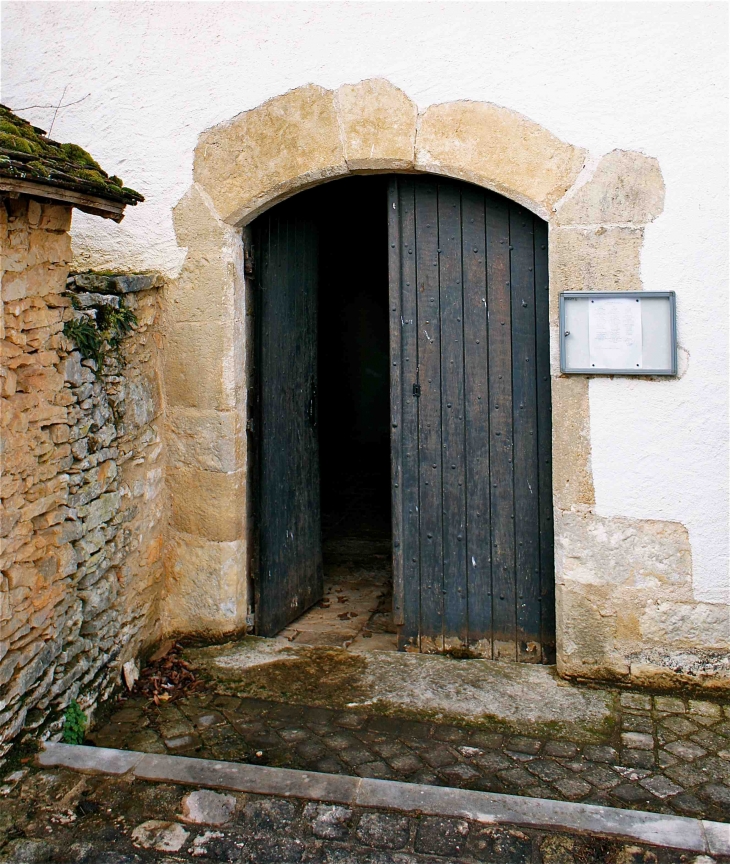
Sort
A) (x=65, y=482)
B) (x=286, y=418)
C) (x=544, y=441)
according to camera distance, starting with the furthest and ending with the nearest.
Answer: (x=286, y=418) → (x=544, y=441) → (x=65, y=482)

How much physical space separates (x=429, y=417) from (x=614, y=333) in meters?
0.99

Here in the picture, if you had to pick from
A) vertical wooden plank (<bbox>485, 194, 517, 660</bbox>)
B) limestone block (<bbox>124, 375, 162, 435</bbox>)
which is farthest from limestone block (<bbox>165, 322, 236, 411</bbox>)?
vertical wooden plank (<bbox>485, 194, 517, 660</bbox>)

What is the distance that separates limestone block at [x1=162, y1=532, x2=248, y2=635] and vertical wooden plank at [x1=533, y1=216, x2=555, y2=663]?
1.55m

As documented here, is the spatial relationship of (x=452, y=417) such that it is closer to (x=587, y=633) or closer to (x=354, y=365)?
(x=587, y=633)

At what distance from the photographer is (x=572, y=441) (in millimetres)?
3908

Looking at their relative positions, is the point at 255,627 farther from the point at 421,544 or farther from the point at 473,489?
the point at 473,489

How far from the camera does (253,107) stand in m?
4.19

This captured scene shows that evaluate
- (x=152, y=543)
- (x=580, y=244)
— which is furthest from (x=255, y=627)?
(x=580, y=244)

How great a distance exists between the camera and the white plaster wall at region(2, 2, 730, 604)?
3691 mm

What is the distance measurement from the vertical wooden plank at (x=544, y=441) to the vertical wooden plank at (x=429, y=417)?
0.49 meters

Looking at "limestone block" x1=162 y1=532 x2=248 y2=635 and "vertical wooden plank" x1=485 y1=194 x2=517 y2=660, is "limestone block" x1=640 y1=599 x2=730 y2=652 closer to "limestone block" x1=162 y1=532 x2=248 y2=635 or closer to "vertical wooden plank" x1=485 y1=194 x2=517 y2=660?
"vertical wooden plank" x1=485 y1=194 x2=517 y2=660

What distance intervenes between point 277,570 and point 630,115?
2.88 m

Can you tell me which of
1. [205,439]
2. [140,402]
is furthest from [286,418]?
[140,402]

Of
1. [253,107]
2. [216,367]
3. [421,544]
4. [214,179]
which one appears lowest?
[421,544]
